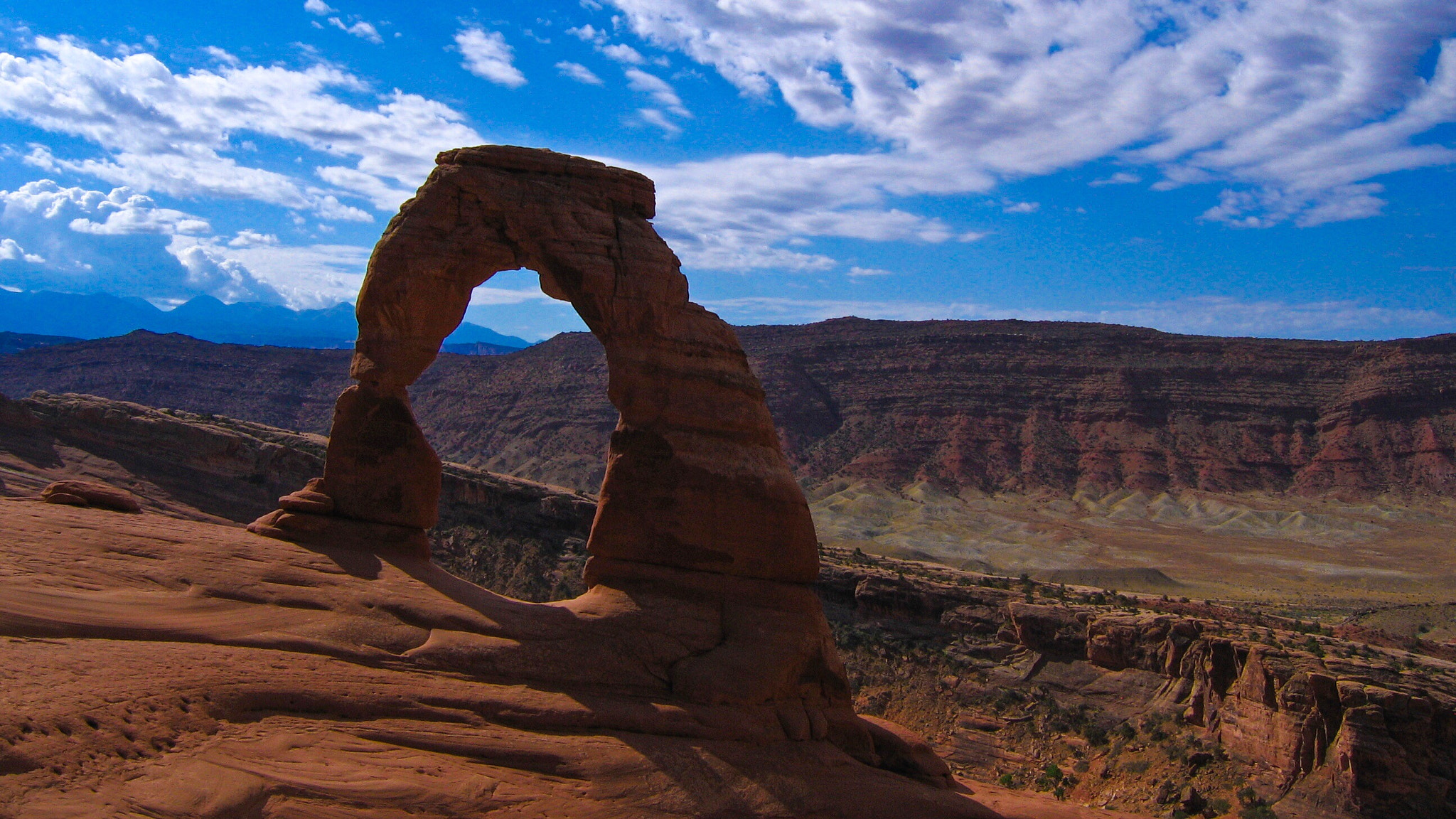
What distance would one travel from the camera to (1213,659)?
1000 inches

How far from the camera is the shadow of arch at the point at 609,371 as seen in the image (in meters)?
15.8

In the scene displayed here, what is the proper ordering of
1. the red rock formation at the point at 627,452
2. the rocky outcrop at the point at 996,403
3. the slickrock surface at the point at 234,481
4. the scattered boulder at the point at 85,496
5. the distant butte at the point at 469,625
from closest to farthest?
1. the distant butte at the point at 469,625
2. the scattered boulder at the point at 85,496
3. the red rock formation at the point at 627,452
4. the slickrock surface at the point at 234,481
5. the rocky outcrop at the point at 996,403

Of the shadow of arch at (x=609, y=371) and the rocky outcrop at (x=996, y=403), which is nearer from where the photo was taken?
the shadow of arch at (x=609, y=371)

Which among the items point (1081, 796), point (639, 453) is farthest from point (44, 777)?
point (1081, 796)

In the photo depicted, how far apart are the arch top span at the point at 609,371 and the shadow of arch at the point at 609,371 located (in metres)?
0.02

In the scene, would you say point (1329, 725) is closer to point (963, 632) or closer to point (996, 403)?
point (963, 632)

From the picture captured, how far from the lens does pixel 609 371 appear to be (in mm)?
16281

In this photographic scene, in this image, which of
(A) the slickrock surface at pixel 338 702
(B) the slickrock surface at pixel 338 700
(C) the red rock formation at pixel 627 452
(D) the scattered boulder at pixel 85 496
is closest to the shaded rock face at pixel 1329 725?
(A) the slickrock surface at pixel 338 702

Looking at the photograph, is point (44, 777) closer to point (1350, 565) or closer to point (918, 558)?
point (918, 558)

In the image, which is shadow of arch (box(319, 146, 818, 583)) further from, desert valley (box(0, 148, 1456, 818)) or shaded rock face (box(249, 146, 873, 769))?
desert valley (box(0, 148, 1456, 818))

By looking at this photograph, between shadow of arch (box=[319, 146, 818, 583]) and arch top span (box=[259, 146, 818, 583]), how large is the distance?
0.02m

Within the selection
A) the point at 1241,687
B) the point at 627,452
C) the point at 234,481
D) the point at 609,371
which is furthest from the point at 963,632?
the point at 234,481

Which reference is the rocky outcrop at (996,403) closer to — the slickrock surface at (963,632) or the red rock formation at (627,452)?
the slickrock surface at (963,632)

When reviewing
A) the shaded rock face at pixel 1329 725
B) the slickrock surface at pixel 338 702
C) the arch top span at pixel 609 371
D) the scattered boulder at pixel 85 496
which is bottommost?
the shaded rock face at pixel 1329 725
